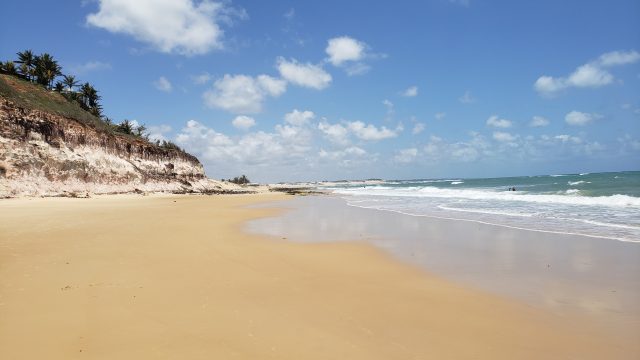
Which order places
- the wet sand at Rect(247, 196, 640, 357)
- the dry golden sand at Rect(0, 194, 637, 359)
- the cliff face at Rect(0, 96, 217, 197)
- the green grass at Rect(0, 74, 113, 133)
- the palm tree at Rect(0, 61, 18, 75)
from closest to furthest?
1. the dry golden sand at Rect(0, 194, 637, 359)
2. the wet sand at Rect(247, 196, 640, 357)
3. the cliff face at Rect(0, 96, 217, 197)
4. the green grass at Rect(0, 74, 113, 133)
5. the palm tree at Rect(0, 61, 18, 75)

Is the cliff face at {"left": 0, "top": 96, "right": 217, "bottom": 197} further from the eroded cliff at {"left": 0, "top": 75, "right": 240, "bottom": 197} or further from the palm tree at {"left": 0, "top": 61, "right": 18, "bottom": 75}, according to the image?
the palm tree at {"left": 0, "top": 61, "right": 18, "bottom": 75}

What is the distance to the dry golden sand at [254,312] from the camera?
172 inches

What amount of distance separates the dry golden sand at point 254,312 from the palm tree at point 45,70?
50128 millimetres

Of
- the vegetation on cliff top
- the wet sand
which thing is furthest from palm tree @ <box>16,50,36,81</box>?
the wet sand

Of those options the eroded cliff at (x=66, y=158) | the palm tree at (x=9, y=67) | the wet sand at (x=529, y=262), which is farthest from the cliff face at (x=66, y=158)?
the wet sand at (x=529, y=262)

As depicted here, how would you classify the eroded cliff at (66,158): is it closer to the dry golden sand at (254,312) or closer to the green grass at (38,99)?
the green grass at (38,99)

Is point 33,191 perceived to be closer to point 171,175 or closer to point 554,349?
point 171,175

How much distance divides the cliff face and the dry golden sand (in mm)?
25346

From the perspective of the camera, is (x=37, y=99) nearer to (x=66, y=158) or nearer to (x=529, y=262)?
(x=66, y=158)

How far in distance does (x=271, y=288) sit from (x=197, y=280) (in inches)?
62.2

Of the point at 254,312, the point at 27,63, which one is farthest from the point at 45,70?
the point at 254,312

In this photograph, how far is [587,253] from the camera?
386 inches

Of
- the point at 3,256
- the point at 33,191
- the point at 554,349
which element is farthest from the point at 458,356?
the point at 33,191

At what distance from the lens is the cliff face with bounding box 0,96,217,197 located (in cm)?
2953
